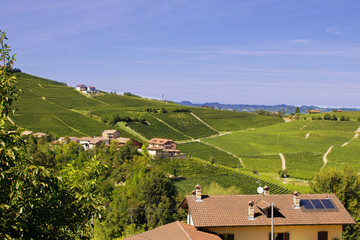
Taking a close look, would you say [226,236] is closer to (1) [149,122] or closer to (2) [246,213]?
(2) [246,213]

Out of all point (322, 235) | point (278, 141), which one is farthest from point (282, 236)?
point (278, 141)

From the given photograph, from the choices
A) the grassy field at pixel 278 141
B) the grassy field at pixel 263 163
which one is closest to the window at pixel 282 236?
the grassy field at pixel 263 163

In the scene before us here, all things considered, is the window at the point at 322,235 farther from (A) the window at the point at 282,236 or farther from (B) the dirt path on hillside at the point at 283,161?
(B) the dirt path on hillside at the point at 283,161

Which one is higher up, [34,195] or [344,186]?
[34,195]

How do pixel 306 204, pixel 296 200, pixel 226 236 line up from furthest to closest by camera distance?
pixel 306 204, pixel 296 200, pixel 226 236

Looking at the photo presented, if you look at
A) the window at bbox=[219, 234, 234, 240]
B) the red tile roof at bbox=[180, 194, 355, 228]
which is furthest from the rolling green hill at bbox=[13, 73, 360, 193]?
the window at bbox=[219, 234, 234, 240]

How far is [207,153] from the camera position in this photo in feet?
287

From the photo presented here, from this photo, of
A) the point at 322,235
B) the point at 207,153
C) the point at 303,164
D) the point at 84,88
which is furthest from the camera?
the point at 84,88

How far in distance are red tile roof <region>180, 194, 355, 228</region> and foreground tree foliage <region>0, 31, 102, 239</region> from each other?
37.9 feet

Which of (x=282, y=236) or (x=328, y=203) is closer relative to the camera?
(x=282, y=236)

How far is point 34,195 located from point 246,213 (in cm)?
1474

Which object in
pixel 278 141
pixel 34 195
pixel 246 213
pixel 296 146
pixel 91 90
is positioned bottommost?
pixel 296 146

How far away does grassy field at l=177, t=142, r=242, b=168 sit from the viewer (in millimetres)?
81206

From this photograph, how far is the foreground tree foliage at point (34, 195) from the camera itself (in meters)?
7.39
